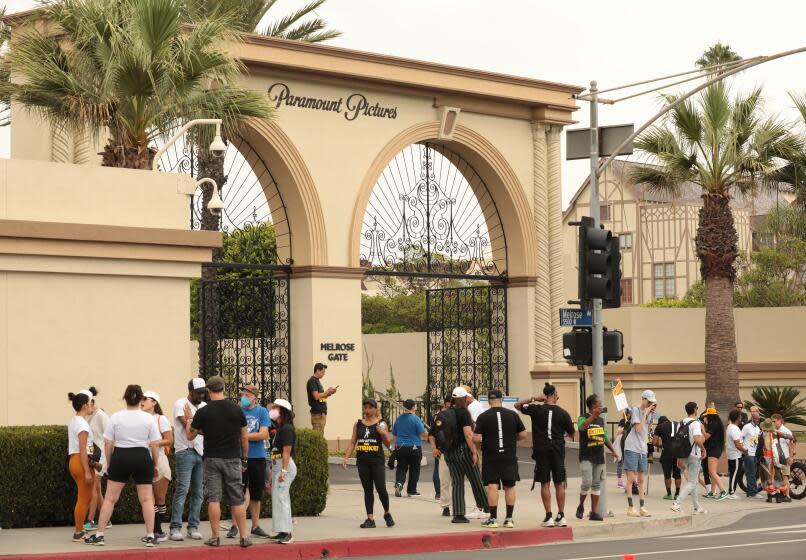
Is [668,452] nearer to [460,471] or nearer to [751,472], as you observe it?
[751,472]

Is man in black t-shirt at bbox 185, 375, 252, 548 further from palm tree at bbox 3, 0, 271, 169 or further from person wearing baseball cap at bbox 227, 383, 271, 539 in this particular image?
palm tree at bbox 3, 0, 271, 169

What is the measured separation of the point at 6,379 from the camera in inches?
717

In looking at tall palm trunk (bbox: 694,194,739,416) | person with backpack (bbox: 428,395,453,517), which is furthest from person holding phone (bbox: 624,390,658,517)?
tall palm trunk (bbox: 694,194,739,416)

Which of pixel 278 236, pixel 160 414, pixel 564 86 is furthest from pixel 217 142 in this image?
pixel 564 86

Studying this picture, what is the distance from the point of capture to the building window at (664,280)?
3287 inches

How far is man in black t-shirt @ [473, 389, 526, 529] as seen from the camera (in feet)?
58.0

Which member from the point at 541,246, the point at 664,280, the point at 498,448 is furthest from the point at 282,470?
the point at 664,280

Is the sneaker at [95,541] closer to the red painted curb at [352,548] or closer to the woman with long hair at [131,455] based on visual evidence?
the woman with long hair at [131,455]

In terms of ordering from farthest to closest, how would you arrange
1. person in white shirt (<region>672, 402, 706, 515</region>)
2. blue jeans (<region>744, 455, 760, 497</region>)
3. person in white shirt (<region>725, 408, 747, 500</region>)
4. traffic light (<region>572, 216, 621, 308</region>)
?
blue jeans (<region>744, 455, 760, 497</region>) < person in white shirt (<region>725, 408, 747, 500</region>) < person in white shirt (<region>672, 402, 706, 515</region>) < traffic light (<region>572, 216, 621, 308</region>)

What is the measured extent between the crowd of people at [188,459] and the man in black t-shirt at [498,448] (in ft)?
8.87

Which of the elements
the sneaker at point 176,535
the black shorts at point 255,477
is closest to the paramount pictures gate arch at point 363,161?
the black shorts at point 255,477

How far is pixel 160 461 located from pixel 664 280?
6999 centimetres

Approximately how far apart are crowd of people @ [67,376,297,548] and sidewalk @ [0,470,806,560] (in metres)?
0.27

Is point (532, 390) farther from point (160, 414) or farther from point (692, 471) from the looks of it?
point (160, 414)
